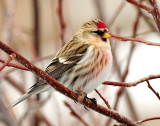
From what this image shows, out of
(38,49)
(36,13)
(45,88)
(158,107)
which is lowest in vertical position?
(158,107)

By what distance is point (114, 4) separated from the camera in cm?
763

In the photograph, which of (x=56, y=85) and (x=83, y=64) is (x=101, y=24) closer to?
(x=83, y=64)

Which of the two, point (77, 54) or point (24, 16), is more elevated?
point (24, 16)

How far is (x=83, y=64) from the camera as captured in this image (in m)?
2.05

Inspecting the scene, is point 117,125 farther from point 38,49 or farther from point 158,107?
point 158,107

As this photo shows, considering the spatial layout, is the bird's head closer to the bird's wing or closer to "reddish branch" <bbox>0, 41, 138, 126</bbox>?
the bird's wing

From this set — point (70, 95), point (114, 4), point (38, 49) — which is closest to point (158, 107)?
point (114, 4)

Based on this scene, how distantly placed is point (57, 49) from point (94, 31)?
22.2 inches

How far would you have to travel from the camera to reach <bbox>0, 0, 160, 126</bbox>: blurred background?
2.13 meters

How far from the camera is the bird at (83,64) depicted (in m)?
2.00

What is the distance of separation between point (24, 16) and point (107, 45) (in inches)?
204

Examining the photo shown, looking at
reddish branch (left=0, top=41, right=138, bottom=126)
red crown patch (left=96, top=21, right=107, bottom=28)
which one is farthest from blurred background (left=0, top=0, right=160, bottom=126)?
reddish branch (left=0, top=41, right=138, bottom=126)

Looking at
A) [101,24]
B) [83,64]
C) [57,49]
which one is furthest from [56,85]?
[57,49]

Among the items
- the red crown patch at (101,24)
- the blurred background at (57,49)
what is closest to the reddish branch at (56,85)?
the blurred background at (57,49)
